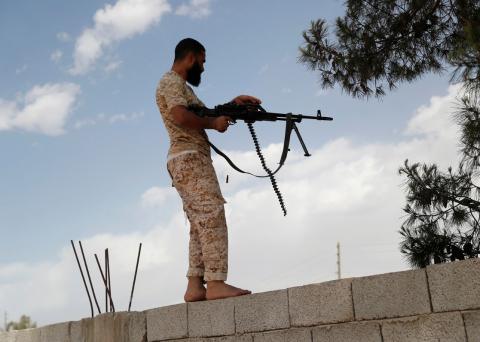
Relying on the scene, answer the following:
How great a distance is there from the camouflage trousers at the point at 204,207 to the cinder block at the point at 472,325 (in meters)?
1.44

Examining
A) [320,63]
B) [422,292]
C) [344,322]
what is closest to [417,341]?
[422,292]

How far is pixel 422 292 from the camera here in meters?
2.75

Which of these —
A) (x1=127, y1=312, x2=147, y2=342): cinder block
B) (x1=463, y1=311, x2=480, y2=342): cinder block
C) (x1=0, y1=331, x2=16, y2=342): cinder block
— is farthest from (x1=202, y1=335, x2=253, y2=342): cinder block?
(x1=0, y1=331, x2=16, y2=342): cinder block

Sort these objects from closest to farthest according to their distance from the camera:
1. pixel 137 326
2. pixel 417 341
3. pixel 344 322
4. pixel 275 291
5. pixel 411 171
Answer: pixel 417 341 < pixel 344 322 < pixel 275 291 < pixel 137 326 < pixel 411 171

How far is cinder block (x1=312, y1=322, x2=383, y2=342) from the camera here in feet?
9.48

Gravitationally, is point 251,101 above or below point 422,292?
above

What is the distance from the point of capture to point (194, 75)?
12.8 ft

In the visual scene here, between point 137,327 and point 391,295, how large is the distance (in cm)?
209

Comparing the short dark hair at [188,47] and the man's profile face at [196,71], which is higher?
the short dark hair at [188,47]

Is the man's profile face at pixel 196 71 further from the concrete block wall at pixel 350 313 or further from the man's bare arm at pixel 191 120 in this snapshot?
the concrete block wall at pixel 350 313

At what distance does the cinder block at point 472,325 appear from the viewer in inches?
101

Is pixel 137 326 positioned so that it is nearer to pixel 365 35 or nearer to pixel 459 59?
pixel 459 59

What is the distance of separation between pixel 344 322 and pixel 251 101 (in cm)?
135

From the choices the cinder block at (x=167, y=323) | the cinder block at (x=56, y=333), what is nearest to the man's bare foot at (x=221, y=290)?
the cinder block at (x=167, y=323)
